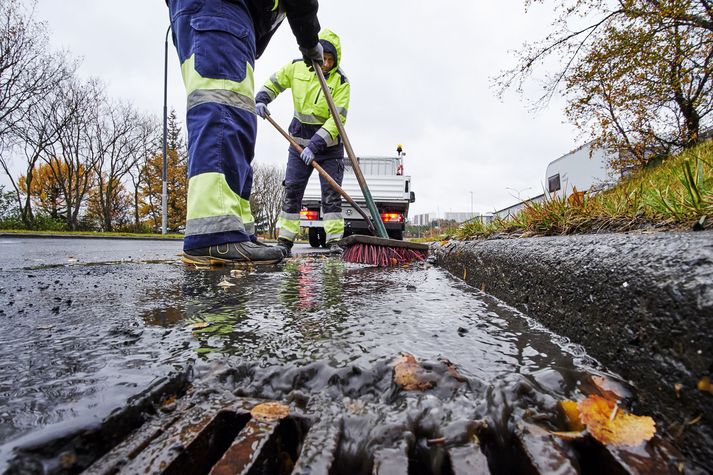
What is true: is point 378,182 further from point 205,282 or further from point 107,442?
point 107,442

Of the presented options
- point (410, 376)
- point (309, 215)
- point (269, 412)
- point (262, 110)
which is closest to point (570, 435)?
point (410, 376)

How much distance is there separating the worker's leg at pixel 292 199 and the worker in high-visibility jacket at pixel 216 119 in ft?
5.78

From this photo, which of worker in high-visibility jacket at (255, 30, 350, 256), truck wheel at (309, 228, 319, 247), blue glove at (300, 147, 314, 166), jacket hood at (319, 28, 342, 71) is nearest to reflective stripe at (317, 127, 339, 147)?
worker in high-visibility jacket at (255, 30, 350, 256)

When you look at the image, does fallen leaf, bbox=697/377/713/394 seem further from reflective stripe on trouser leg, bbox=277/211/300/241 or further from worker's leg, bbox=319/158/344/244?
worker's leg, bbox=319/158/344/244

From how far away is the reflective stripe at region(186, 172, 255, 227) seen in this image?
2.22 m

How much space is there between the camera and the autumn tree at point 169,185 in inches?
1080

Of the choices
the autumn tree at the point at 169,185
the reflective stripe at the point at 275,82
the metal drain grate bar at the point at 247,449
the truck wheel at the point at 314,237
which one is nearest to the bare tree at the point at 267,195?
the autumn tree at the point at 169,185

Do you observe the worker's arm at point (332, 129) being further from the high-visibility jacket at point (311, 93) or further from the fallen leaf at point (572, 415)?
the fallen leaf at point (572, 415)

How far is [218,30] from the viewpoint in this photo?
2.23 m

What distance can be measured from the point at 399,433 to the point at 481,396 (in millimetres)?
196

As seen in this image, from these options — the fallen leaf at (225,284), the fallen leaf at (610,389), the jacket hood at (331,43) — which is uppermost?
the jacket hood at (331,43)

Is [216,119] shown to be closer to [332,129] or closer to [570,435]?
[332,129]

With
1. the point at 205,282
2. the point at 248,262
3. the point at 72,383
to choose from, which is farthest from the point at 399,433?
the point at 248,262

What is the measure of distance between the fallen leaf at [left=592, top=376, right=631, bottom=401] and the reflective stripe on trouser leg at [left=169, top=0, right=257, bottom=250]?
84.4 inches
